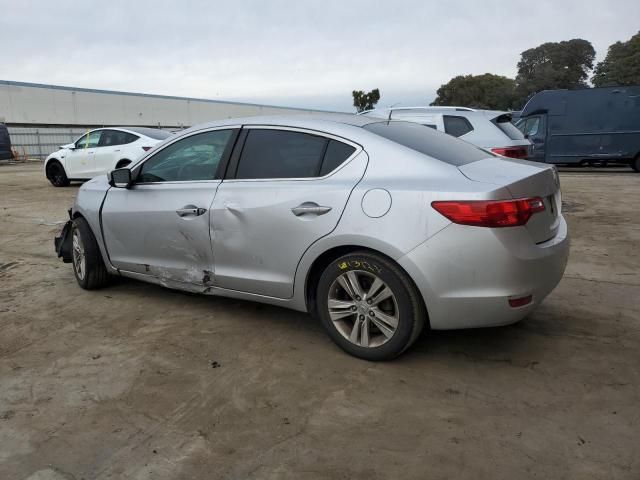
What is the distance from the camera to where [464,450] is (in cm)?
247

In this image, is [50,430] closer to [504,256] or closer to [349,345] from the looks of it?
[349,345]

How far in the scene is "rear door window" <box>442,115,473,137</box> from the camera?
8.63 meters

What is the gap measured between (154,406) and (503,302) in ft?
6.50

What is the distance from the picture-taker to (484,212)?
290 cm

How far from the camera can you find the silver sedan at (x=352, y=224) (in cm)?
297

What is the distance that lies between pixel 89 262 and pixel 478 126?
6272 millimetres

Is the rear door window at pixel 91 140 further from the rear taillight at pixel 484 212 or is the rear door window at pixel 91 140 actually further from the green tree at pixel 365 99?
the green tree at pixel 365 99

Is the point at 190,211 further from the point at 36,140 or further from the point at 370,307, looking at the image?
the point at 36,140

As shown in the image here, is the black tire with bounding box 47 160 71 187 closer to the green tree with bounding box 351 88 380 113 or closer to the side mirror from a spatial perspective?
the side mirror

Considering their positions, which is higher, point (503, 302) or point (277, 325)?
point (503, 302)

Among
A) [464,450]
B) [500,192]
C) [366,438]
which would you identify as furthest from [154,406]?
[500,192]

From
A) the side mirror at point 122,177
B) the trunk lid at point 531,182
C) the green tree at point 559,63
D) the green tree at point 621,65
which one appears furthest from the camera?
the green tree at point 559,63

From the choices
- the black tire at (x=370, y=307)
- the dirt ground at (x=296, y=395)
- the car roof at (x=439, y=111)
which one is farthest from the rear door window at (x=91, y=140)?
the black tire at (x=370, y=307)

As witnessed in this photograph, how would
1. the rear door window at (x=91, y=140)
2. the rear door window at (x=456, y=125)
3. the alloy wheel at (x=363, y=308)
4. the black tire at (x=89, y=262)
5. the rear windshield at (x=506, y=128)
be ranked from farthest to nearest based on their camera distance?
the rear door window at (x=91, y=140) < the rear door window at (x=456, y=125) < the rear windshield at (x=506, y=128) < the black tire at (x=89, y=262) < the alloy wheel at (x=363, y=308)
